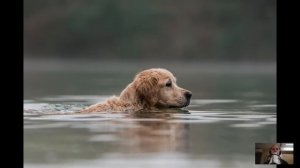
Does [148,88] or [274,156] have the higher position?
[148,88]

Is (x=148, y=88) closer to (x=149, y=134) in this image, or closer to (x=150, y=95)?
(x=150, y=95)

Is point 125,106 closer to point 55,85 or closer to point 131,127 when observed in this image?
point 131,127

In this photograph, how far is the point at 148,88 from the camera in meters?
12.4

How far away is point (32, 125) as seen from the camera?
37.3 feet

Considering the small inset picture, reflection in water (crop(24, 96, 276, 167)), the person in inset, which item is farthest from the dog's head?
the person in inset

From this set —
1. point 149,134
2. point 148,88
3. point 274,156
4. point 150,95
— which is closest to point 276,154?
point 274,156

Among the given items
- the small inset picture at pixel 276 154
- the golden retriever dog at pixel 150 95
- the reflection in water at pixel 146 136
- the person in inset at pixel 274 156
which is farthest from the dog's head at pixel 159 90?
the person in inset at pixel 274 156

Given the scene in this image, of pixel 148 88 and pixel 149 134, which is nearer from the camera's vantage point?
pixel 149 134

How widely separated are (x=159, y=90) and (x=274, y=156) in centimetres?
411

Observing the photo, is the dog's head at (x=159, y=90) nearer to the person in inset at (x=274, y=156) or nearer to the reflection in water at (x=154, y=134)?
the reflection in water at (x=154, y=134)

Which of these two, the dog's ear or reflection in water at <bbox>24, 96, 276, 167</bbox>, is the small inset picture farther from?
the dog's ear
